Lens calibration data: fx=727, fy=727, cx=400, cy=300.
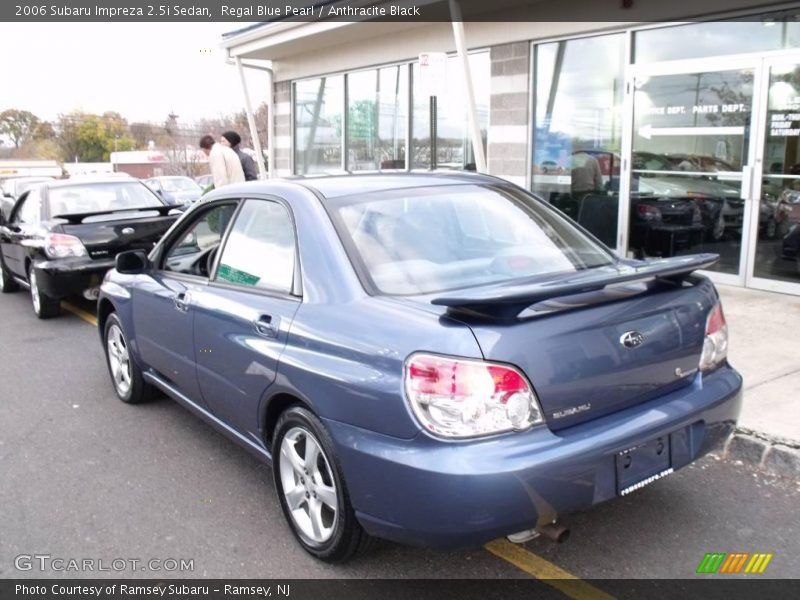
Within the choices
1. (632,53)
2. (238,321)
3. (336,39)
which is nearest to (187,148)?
(336,39)

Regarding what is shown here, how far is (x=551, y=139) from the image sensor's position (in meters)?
9.48

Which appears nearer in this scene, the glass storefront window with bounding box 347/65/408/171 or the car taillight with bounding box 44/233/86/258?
the car taillight with bounding box 44/233/86/258

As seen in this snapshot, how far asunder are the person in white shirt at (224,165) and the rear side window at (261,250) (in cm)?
607

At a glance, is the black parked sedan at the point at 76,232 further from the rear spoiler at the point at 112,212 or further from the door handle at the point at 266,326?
the door handle at the point at 266,326

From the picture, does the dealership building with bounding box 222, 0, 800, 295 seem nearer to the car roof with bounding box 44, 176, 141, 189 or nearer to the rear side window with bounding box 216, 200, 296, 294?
the rear side window with bounding box 216, 200, 296, 294

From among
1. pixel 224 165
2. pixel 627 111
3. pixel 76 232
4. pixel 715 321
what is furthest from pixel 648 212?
pixel 76 232

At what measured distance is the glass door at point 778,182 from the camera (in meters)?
7.04

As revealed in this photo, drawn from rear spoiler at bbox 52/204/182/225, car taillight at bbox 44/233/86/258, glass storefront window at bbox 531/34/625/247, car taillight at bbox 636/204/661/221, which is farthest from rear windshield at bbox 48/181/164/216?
car taillight at bbox 636/204/661/221

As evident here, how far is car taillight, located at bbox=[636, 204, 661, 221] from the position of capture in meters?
8.41

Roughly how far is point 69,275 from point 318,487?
5.88 m

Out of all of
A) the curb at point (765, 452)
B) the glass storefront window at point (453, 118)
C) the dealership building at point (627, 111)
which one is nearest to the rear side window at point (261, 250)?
the dealership building at point (627, 111)

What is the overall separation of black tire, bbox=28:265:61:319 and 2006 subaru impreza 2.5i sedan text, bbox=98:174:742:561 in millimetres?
4979

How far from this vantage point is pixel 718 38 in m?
7.58

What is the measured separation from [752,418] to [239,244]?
3124 millimetres
